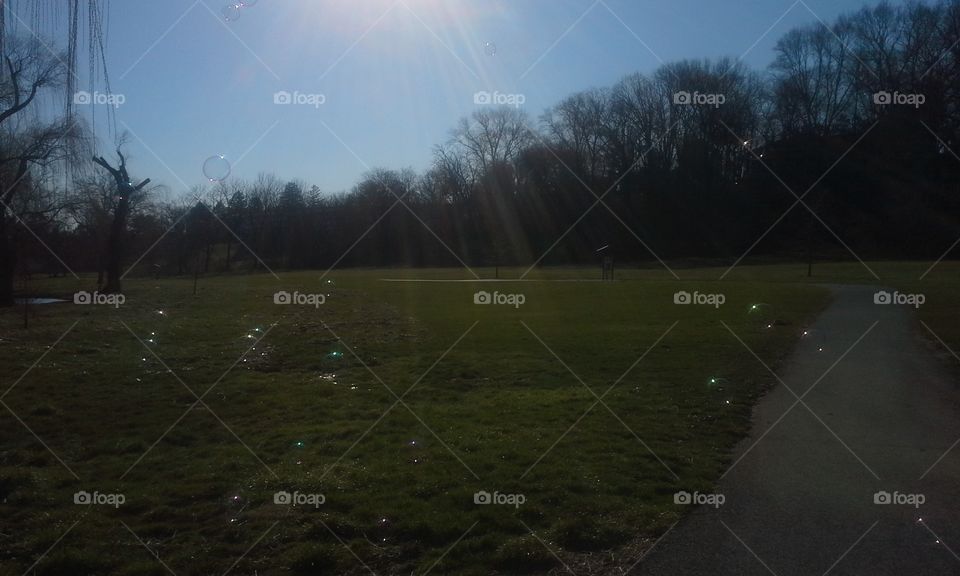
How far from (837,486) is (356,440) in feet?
16.8

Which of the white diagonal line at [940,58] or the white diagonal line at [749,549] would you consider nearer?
the white diagonal line at [749,549]

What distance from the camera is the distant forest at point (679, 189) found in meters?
68.6

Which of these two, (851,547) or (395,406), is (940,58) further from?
(851,547)

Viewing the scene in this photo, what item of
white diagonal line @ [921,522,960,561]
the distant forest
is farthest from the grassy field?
the distant forest

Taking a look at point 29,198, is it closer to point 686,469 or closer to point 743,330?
point 743,330

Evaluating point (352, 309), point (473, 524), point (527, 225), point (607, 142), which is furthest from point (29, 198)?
point (607, 142)

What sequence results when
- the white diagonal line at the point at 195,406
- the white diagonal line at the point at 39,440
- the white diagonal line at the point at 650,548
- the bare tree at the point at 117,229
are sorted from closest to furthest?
1. the white diagonal line at the point at 650,548
2. the white diagonal line at the point at 39,440
3. the white diagonal line at the point at 195,406
4. the bare tree at the point at 117,229

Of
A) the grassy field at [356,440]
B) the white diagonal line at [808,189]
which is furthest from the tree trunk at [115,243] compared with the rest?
the white diagonal line at [808,189]

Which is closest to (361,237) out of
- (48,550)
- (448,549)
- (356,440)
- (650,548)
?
(356,440)

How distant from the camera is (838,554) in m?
5.57

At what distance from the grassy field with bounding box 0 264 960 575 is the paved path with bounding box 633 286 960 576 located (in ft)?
1.35

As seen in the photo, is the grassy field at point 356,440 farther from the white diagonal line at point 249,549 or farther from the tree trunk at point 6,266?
the tree trunk at point 6,266

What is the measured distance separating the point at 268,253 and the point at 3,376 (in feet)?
225

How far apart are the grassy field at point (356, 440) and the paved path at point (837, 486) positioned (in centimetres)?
41
